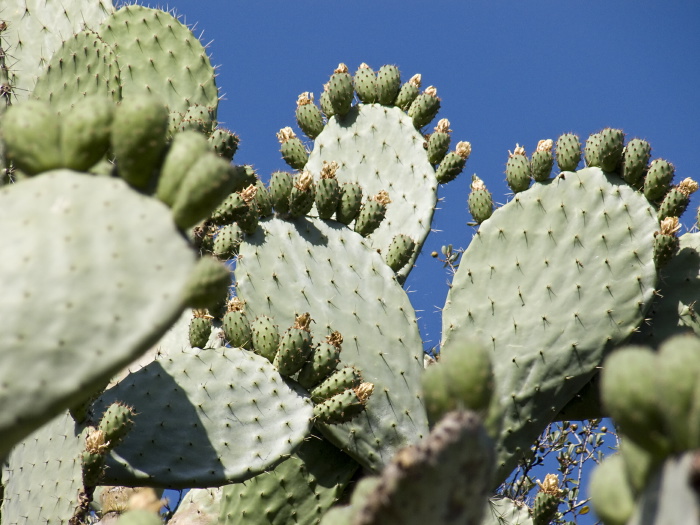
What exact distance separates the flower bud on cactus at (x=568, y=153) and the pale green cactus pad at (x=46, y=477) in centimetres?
207

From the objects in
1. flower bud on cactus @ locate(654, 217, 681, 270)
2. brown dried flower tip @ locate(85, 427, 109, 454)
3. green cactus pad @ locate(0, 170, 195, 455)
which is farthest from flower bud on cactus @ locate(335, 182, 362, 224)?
green cactus pad @ locate(0, 170, 195, 455)

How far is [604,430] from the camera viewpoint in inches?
222

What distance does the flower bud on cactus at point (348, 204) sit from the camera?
13.0 feet

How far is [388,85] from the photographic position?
15.4 feet

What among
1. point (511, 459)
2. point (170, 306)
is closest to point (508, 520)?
point (511, 459)

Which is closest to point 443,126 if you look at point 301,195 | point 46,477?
point 301,195

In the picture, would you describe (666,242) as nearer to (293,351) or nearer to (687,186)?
(687,186)

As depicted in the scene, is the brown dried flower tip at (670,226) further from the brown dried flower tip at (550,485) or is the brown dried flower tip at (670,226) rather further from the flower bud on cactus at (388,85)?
the flower bud on cactus at (388,85)

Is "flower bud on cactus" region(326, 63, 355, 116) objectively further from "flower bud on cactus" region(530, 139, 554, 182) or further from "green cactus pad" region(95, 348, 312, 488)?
"green cactus pad" region(95, 348, 312, 488)

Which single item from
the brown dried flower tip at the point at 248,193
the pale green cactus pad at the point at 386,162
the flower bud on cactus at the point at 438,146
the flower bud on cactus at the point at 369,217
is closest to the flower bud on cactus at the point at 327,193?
the flower bud on cactus at the point at 369,217

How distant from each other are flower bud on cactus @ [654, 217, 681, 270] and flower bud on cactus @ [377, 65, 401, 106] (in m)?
1.53

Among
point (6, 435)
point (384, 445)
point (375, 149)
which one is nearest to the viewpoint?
point (6, 435)

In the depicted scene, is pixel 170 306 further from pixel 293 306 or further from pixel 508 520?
pixel 508 520

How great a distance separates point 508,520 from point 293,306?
4.26 feet
